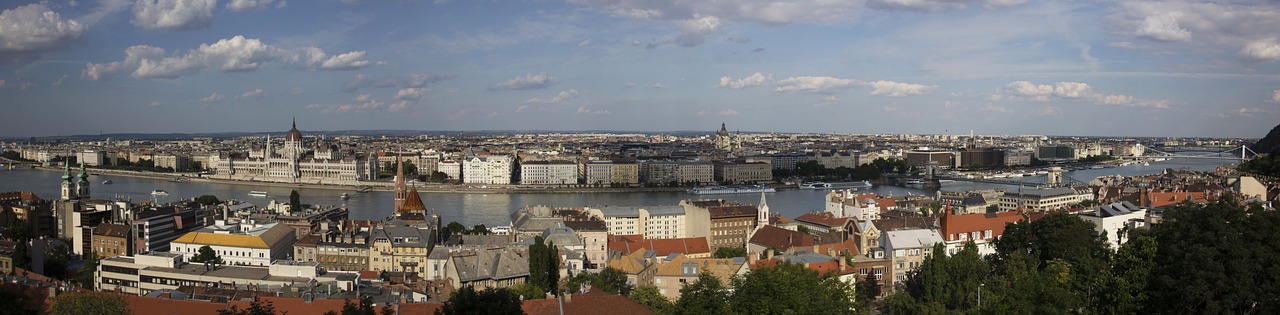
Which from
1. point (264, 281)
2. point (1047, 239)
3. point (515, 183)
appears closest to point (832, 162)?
point (515, 183)

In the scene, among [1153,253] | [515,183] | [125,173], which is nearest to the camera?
[1153,253]

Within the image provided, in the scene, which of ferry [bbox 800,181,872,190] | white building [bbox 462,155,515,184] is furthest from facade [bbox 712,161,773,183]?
white building [bbox 462,155,515,184]

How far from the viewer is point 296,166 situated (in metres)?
40.3

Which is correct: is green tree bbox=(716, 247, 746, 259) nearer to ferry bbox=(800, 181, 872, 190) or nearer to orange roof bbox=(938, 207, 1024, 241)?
orange roof bbox=(938, 207, 1024, 241)

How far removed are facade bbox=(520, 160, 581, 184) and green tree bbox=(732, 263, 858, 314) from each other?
92.3ft

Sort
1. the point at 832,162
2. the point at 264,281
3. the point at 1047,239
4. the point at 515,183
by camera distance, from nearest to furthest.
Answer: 1. the point at 264,281
2. the point at 1047,239
3. the point at 515,183
4. the point at 832,162

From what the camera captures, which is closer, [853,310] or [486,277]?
[853,310]

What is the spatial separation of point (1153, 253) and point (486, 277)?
19.1 feet

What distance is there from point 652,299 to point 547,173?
89.8 feet

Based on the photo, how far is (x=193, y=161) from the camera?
44.8 m

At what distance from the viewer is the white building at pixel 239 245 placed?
11789 millimetres

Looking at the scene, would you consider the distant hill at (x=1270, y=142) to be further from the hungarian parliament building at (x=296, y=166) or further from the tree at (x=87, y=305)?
the tree at (x=87, y=305)

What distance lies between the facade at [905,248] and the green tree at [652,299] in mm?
3659

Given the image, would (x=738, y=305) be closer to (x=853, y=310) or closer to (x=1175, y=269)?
(x=853, y=310)
